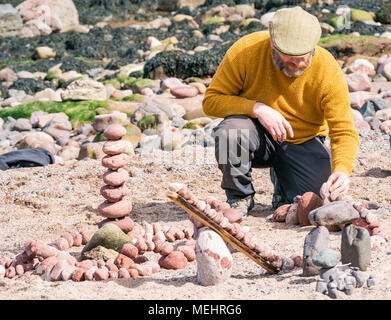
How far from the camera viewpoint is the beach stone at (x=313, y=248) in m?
3.03

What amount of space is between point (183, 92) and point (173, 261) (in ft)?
25.8

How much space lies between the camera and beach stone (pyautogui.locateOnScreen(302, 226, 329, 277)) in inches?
119

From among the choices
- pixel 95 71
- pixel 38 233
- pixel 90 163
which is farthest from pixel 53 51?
pixel 38 233

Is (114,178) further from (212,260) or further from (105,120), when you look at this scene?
(105,120)

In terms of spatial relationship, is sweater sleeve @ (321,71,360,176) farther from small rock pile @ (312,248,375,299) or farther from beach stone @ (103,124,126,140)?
beach stone @ (103,124,126,140)

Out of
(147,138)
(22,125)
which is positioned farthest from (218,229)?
(22,125)

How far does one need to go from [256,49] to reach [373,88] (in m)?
6.45

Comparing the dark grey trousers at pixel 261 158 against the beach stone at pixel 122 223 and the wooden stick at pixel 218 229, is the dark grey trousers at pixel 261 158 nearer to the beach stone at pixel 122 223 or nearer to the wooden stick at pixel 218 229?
the beach stone at pixel 122 223

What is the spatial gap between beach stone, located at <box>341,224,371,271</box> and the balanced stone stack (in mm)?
1699

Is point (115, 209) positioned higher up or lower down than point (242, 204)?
higher up

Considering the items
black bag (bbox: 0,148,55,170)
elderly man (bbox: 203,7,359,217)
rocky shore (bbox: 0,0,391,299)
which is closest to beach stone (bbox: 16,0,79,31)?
rocky shore (bbox: 0,0,391,299)

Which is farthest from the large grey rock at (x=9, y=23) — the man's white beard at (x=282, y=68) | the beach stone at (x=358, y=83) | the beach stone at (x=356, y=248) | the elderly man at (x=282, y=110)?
the beach stone at (x=356, y=248)

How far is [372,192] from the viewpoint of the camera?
201 inches

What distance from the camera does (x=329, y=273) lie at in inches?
112
